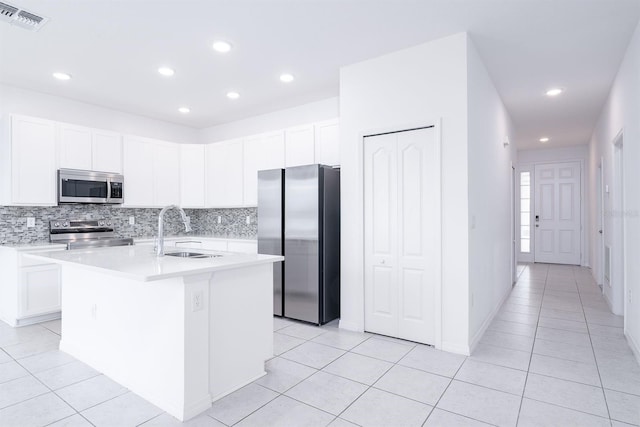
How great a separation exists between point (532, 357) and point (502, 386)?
731mm

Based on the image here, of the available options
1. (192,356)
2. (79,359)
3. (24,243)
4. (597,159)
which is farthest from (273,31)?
(597,159)

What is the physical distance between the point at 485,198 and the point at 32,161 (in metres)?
5.22

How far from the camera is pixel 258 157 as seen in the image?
516 centimetres

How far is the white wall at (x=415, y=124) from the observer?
10.1ft

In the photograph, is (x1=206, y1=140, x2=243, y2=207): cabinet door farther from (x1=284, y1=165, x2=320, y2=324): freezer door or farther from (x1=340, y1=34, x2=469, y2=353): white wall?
(x1=340, y1=34, x2=469, y2=353): white wall

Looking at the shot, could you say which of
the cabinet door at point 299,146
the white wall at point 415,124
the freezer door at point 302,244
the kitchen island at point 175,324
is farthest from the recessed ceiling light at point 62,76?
the white wall at point 415,124

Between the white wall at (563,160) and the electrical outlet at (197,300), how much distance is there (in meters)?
7.90

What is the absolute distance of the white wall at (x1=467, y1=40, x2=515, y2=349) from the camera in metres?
3.23

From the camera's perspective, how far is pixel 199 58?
11.7 feet

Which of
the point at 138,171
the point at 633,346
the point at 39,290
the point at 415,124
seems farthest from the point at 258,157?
the point at 633,346

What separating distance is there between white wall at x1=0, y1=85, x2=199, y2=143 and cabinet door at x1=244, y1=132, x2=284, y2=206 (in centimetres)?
164

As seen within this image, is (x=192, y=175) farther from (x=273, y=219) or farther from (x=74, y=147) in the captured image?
(x=273, y=219)

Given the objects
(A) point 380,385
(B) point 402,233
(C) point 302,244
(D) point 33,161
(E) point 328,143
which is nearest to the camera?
(A) point 380,385

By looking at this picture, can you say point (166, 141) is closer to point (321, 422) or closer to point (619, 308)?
point (321, 422)
